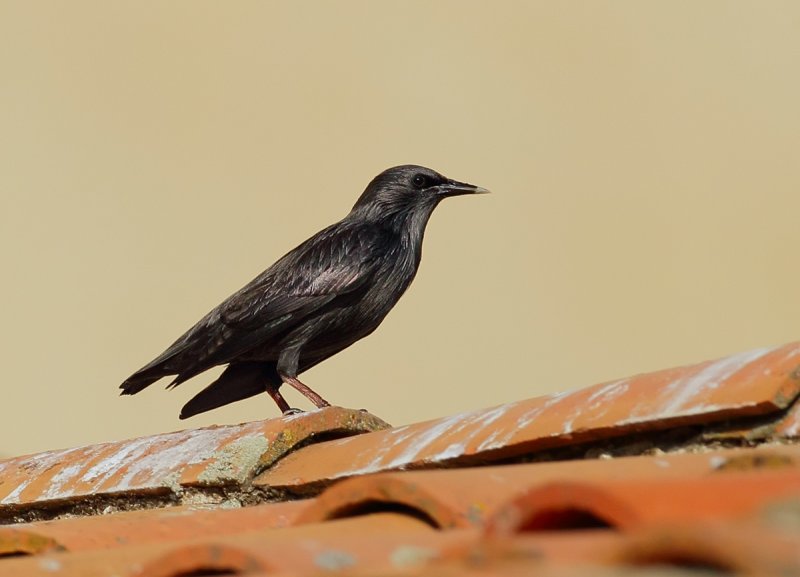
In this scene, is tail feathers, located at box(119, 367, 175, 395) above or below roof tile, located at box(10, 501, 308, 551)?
above

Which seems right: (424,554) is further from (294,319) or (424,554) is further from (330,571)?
(294,319)

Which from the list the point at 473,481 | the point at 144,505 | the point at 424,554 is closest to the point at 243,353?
the point at 144,505

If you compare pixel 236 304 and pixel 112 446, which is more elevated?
pixel 236 304

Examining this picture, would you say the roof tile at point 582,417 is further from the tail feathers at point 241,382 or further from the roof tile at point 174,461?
the tail feathers at point 241,382

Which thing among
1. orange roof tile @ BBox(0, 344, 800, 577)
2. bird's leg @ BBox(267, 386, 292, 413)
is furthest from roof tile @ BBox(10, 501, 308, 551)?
bird's leg @ BBox(267, 386, 292, 413)

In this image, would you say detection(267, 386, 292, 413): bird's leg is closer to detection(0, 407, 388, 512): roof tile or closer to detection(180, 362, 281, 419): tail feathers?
detection(180, 362, 281, 419): tail feathers

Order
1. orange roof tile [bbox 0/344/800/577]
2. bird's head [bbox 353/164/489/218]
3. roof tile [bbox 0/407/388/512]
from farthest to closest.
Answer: bird's head [bbox 353/164/489/218], roof tile [bbox 0/407/388/512], orange roof tile [bbox 0/344/800/577]

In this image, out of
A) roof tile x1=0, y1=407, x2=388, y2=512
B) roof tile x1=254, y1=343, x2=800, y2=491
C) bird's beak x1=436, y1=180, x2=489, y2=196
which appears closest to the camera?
roof tile x1=254, y1=343, x2=800, y2=491
